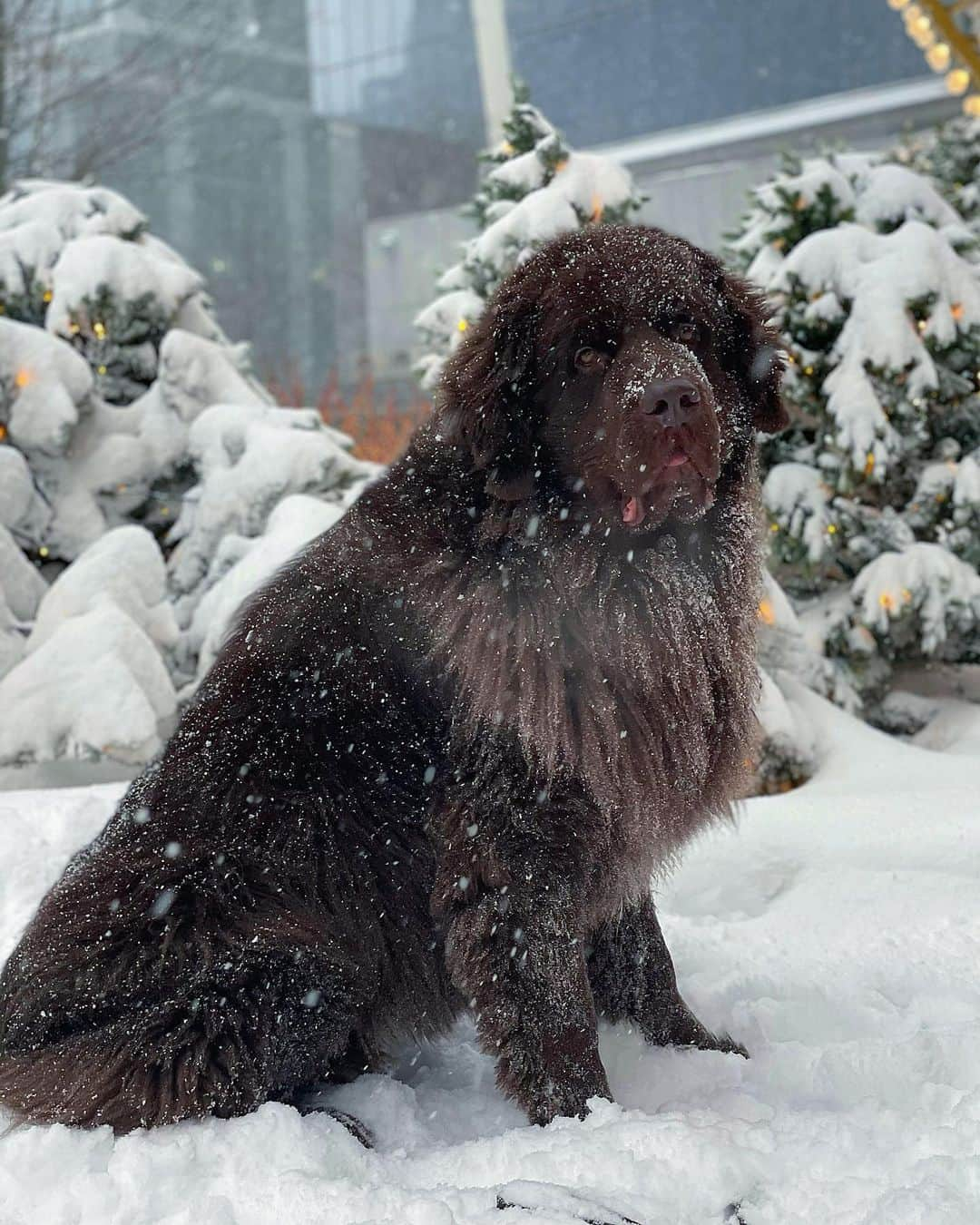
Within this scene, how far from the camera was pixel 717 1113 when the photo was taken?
6.95ft

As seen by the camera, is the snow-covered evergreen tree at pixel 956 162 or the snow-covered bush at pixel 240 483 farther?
the snow-covered evergreen tree at pixel 956 162

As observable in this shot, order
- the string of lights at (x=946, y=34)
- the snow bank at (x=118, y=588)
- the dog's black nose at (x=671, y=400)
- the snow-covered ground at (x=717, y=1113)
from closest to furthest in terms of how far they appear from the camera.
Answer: the snow-covered ground at (x=717, y=1113), the dog's black nose at (x=671, y=400), the snow bank at (x=118, y=588), the string of lights at (x=946, y=34)

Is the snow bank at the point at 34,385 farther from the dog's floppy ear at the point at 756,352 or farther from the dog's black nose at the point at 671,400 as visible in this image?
the dog's black nose at the point at 671,400

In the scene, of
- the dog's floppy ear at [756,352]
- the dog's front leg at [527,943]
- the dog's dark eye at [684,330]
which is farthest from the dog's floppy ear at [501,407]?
the dog's front leg at [527,943]

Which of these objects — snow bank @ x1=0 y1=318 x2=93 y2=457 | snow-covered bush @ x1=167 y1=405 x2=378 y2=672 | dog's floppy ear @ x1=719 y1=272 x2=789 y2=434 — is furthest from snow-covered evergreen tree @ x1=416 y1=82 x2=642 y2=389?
dog's floppy ear @ x1=719 y1=272 x2=789 y2=434

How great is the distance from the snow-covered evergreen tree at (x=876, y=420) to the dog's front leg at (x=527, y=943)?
3.08 metres

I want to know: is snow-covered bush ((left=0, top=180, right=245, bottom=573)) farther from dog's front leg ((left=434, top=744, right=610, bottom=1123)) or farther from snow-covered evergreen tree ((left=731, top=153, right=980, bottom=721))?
dog's front leg ((left=434, top=744, right=610, bottom=1123))

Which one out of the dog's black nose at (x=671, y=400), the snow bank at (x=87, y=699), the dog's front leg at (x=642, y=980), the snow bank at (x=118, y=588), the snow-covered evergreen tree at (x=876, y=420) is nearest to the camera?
the dog's black nose at (x=671, y=400)

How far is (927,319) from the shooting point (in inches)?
190

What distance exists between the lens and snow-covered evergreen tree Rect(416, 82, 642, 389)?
194 inches

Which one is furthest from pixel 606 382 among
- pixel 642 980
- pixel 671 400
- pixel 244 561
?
pixel 244 561

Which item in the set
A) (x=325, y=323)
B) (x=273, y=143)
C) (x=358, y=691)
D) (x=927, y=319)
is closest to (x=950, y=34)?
(x=927, y=319)

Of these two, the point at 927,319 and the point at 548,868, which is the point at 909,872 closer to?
the point at 548,868

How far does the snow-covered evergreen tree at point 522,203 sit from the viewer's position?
4930 mm
